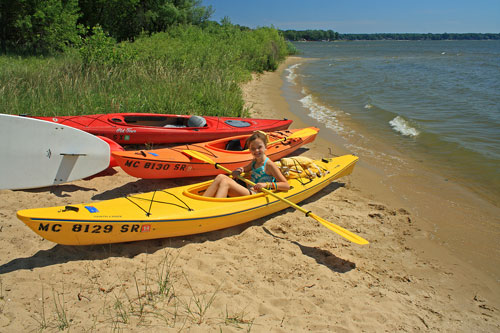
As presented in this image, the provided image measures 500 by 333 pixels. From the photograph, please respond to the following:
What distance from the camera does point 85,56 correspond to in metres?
10.2

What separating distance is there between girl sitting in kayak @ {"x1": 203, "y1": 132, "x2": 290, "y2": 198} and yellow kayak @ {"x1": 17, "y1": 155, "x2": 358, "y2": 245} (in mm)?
133

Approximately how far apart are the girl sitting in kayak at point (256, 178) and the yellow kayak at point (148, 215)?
0.13 metres

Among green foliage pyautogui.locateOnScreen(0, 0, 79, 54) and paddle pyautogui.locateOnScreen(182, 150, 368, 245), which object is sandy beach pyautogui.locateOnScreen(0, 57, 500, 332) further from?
green foliage pyautogui.locateOnScreen(0, 0, 79, 54)

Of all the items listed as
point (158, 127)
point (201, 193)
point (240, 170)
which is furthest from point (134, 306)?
point (158, 127)

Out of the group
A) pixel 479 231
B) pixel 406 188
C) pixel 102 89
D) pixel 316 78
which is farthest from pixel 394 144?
pixel 316 78

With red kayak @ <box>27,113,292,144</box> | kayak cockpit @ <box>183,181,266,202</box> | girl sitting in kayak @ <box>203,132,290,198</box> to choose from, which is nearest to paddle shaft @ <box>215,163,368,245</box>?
girl sitting in kayak @ <box>203,132,290,198</box>

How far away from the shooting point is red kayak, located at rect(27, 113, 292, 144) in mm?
6625

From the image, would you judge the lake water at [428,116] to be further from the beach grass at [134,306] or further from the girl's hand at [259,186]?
Result: the beach grass at [134,306]

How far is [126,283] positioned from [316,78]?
1962cm

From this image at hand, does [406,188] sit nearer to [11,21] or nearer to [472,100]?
[472,100]

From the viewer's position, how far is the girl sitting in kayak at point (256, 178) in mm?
4570

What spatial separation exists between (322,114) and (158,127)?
6.28 m

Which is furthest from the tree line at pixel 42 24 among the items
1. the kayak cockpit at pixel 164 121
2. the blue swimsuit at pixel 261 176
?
the blue swimsuit at pixel 261 176

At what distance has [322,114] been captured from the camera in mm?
11875
